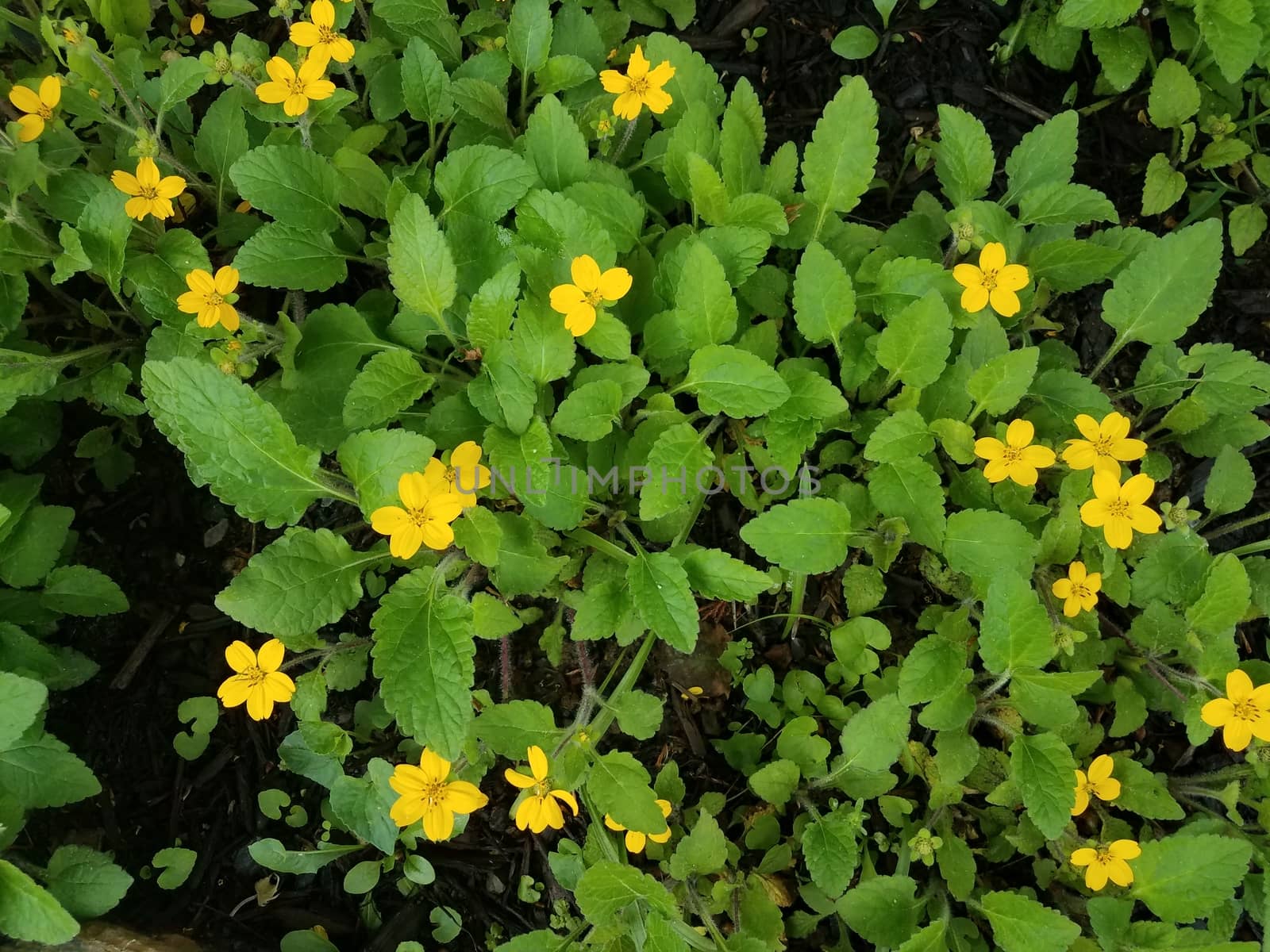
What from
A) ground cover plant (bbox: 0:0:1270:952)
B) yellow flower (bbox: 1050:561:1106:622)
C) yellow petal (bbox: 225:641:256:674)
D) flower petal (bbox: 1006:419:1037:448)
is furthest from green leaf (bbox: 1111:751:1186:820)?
yellow petal (bbox: 225:641:256:674)

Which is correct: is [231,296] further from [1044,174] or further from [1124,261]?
[1124,261]

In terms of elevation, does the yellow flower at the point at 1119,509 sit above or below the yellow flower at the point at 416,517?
above

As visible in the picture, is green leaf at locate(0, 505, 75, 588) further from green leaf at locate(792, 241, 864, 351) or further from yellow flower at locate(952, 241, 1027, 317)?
yellow flower at locate(952, 241, 1027, 317)

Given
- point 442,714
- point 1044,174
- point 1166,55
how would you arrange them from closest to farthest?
point 442,714, point 1044,174, point 1166,55

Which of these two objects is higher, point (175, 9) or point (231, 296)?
point (175, 9)

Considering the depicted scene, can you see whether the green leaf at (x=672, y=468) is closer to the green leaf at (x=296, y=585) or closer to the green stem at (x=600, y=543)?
the green stem at (x=600, y=543)

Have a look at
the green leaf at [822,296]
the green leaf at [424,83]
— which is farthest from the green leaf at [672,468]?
the green leaf at [424,83]

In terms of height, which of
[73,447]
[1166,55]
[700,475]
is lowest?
[73,447]

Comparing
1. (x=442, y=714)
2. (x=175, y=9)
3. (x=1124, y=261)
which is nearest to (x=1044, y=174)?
(x=1124, y=261)

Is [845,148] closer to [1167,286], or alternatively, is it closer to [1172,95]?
[1167,286]
